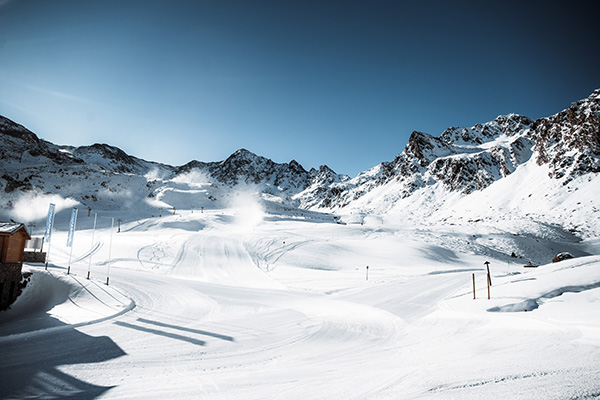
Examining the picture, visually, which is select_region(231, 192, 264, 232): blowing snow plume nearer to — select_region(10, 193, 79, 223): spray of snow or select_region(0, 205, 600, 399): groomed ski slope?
select_region(0, 205, 600, 399): groomed ski slope

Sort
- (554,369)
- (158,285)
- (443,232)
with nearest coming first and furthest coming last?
(554,369), (158,285), (443,232)

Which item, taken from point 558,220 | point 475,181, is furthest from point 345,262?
point 475,181

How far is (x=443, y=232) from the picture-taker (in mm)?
45781

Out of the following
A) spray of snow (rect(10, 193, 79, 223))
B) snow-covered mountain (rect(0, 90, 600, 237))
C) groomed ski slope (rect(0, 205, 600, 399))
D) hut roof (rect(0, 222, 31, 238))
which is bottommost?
groomed ski slope (rect(0, 205, 600, 399))

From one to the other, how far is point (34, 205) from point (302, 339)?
74.5m

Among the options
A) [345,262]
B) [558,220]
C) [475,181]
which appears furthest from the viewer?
→ [475,181]

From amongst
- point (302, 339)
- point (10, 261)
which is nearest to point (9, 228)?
point (10, 261)

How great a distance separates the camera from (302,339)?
8.67 metres

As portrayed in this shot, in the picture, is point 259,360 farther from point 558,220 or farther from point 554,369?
point 558,220

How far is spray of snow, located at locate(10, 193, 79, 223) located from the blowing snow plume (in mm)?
36759

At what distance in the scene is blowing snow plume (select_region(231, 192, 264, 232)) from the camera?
186 ft

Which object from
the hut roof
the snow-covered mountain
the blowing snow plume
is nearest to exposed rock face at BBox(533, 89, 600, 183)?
the snow-covered mountain

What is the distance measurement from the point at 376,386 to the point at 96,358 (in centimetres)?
649

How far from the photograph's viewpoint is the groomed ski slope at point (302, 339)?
5.04 m
